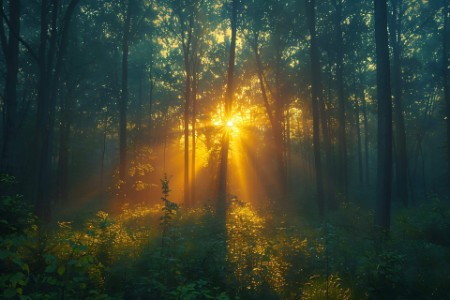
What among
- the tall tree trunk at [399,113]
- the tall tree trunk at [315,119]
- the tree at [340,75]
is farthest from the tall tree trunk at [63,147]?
the tall tree trunk at [399,113]

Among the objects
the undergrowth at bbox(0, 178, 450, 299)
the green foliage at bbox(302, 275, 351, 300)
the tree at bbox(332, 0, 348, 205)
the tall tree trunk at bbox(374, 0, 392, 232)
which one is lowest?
the green foliage at bbox(302, 275, 351, 300)

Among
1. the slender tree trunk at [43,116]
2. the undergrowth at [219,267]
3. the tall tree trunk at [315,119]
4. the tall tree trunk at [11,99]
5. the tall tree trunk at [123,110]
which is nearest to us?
the undergrowth at [219,267]

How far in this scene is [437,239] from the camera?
11.3 m

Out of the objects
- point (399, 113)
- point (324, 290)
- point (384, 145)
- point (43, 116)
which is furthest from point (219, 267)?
point (399, 113)

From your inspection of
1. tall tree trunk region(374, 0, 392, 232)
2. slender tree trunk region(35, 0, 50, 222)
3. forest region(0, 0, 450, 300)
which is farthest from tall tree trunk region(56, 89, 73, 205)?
tall tree trunk region(374, 0, 392, 232)

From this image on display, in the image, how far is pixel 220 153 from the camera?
78.9 feet

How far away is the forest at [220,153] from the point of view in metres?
6.48

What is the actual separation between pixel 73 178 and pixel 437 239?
31716 mm

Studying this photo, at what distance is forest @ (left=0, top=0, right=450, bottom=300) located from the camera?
21.2 ft

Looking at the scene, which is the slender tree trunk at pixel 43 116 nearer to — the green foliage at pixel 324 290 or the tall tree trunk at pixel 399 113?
the green foliage at pixel 324 290

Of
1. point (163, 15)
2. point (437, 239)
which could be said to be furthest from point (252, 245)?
point (163, 15)

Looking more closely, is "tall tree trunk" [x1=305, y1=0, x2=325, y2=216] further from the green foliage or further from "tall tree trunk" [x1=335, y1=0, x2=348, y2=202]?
the green foliage

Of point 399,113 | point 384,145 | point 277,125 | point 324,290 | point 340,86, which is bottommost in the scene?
point 324,290

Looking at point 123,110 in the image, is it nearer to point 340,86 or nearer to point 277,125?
point 277,125
